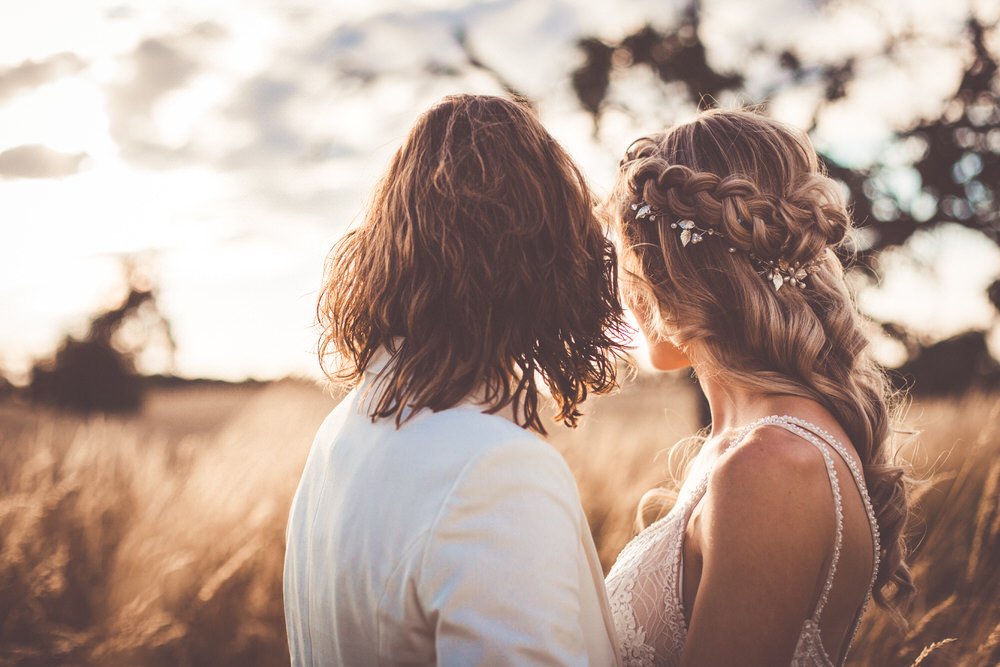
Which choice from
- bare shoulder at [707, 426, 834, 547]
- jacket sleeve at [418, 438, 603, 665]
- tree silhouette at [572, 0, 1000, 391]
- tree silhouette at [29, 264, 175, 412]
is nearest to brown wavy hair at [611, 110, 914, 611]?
bare shoulder at [707, 426, 834, 547]

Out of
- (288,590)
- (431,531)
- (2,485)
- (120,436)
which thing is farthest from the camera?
(120,436)

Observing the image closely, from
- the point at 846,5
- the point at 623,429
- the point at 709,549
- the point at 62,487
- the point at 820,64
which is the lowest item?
the point at 623,429

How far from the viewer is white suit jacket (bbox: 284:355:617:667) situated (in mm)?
1091

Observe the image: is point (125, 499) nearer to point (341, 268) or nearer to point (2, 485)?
point (2, 485)

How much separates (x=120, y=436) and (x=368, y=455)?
424cm

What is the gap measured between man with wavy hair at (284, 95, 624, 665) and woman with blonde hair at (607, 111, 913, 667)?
43 centimetres

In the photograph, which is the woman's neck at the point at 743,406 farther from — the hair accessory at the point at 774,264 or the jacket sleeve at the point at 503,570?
the jacket sleeve at the point at 503,570

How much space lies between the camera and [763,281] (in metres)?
1.95

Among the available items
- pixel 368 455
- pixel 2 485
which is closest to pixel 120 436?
pixel 2 485

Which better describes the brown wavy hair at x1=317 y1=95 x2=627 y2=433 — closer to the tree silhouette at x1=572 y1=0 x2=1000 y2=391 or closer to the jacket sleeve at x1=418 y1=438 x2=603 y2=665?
the jacket sleeve at x1=418 y1=438 x2=603 y2=665

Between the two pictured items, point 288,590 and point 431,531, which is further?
point 288,590

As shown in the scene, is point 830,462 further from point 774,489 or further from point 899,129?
point 899,129

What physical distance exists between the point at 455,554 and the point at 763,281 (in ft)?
4.45

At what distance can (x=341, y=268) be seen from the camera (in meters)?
1.65
